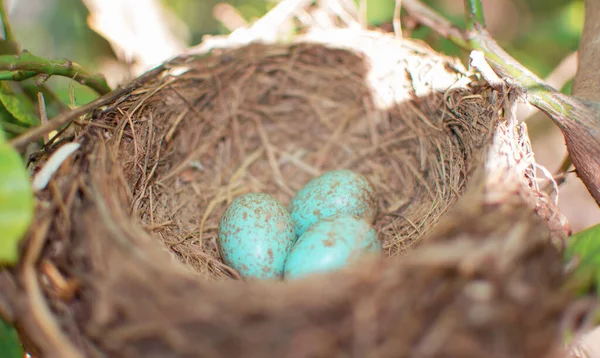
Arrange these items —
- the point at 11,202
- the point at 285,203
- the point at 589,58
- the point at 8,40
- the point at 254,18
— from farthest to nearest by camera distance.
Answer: the point at 254,18 < the point at 285,203 < the point at 8,40 < the point at 589,58 < the point at 11,202

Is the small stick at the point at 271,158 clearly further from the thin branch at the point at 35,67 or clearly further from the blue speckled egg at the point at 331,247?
the thin branch at the point at 35,67

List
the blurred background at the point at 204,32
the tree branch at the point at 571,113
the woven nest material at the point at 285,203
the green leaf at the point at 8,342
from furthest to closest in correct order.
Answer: the blurred background at the point at 204,32 < the tree branch at the point at 571,113 < the green leaf at the point at 8,342 < the woven nest material at the point at 285,203

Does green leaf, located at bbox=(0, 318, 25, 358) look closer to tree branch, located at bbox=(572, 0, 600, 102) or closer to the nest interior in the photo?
the nest interior

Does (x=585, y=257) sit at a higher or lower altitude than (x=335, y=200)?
lower

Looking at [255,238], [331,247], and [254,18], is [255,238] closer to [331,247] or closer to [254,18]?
[331,247]

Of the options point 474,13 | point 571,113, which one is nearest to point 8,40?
point 474,13

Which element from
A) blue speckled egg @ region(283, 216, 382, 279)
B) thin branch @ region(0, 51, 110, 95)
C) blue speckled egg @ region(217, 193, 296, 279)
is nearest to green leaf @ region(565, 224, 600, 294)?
blue speckled egg @ region(283, 216, 382, 279)

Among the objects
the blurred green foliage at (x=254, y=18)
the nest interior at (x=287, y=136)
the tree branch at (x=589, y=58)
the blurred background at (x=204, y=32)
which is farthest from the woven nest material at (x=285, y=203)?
the blurred green foliage at (x=254, y=18)
